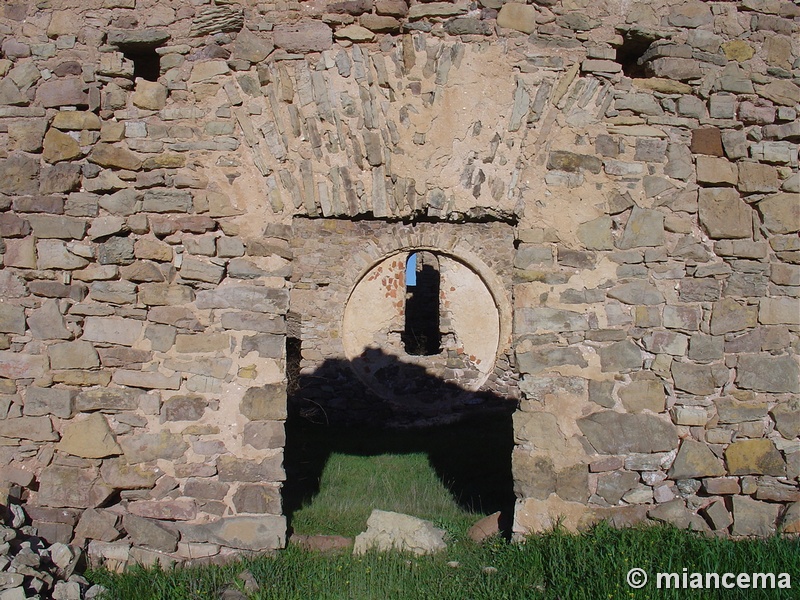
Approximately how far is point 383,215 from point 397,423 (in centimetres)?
578

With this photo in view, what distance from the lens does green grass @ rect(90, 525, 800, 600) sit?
326 cm

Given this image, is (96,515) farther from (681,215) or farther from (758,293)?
(758,293)

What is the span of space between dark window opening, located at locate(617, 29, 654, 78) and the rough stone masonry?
0.13 ft

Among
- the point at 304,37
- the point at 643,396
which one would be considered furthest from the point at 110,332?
the point at 643,396

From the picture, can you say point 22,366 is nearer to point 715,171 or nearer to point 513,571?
point 513,571

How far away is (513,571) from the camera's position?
139 inches

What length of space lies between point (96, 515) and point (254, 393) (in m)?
1.11

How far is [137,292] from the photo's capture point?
156 inches

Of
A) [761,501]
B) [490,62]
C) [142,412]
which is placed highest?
[490,62]

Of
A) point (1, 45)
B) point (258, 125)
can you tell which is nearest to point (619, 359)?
point (258, 125)

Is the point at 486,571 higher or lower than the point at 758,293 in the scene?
lower

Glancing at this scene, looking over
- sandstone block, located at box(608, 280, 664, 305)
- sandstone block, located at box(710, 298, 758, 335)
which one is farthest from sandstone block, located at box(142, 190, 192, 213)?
sandstone block, located at box(710, 298, 758, 335)

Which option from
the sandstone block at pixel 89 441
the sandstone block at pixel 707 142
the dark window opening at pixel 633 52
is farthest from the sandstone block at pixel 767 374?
the sandstone block at pixel 89 441

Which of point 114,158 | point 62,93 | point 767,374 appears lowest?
point 767,374
